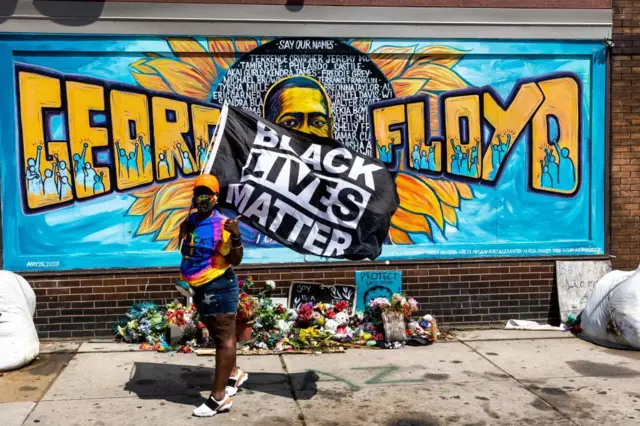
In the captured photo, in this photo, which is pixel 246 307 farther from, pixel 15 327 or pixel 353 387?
pixel 15 327

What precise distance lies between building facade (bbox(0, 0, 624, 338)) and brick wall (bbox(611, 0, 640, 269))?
0.02 meters

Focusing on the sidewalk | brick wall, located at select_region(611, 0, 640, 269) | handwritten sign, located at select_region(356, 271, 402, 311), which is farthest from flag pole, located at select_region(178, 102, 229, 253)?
brick wall, located at select_region(611, 0, 640, 269)

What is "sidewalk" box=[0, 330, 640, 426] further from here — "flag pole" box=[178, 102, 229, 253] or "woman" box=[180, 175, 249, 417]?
"flag pole" box=[178, 102, 229, 253]

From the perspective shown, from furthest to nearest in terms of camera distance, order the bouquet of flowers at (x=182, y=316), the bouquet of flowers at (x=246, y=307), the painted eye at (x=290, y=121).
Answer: the painted eye at (x=290, y=121)
the bouquet of flowers at (x=182, y=316)
the bouquet of flowers at (x=246, y=307)

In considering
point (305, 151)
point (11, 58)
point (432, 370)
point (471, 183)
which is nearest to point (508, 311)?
point (471, 183)

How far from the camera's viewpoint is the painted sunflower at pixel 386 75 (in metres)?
7.55

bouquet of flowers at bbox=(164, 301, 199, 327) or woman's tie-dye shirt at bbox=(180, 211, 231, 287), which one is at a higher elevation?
woman's tie-dye shirt at bbox=(180, 211, 231, 287)

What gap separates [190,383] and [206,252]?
141cm

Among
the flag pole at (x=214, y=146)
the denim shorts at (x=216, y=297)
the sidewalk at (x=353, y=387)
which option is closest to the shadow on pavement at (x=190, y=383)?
the sidewalk at (x=353, y=387)

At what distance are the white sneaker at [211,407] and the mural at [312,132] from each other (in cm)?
257

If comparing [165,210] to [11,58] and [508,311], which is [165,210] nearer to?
[11,58]

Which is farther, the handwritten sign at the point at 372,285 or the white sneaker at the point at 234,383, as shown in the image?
the handwritten sign at the point at 372,285

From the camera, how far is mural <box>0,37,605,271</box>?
7367 millimetres

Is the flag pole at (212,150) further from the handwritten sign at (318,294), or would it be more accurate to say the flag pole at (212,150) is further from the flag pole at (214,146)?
the handwritten sign at (318,294)
